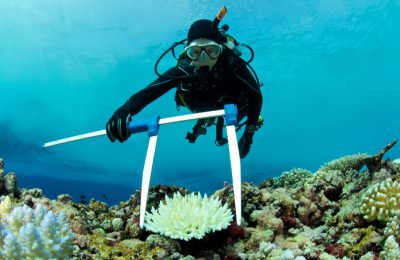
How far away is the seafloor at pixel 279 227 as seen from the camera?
10.5ft

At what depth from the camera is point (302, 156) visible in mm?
129125

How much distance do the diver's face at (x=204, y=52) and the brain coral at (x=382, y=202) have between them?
2996mm

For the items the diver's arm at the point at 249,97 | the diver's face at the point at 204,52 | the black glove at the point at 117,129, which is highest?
the diver's face at the point at 204,52

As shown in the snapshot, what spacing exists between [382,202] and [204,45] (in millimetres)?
3313

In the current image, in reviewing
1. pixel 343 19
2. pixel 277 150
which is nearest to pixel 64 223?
pixel 343 19

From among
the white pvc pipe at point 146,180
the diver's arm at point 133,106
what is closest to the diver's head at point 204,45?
the diver's arm at point 133,106

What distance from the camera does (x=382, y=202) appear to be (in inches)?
145

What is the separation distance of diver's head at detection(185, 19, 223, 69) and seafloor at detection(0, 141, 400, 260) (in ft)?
6.56

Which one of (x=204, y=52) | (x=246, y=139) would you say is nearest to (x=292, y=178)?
(x=246, y=139)

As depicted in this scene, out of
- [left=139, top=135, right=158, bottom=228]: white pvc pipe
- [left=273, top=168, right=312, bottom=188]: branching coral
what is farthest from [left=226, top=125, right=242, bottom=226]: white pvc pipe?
[left=273, top=168, right=312, bottom=188]: branching coral

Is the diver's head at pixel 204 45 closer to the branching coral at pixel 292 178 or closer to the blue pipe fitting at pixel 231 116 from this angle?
the blue pipe fitting at pixel 231 116

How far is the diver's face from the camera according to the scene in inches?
215

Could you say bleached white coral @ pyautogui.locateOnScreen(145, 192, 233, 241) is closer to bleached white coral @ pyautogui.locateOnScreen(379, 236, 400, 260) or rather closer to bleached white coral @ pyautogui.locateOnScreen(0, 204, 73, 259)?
bleached white coral @ pyautogui.locateOnScreen(0, 204, 73, 259)

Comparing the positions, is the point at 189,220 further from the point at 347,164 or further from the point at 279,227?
the point at 347,164
